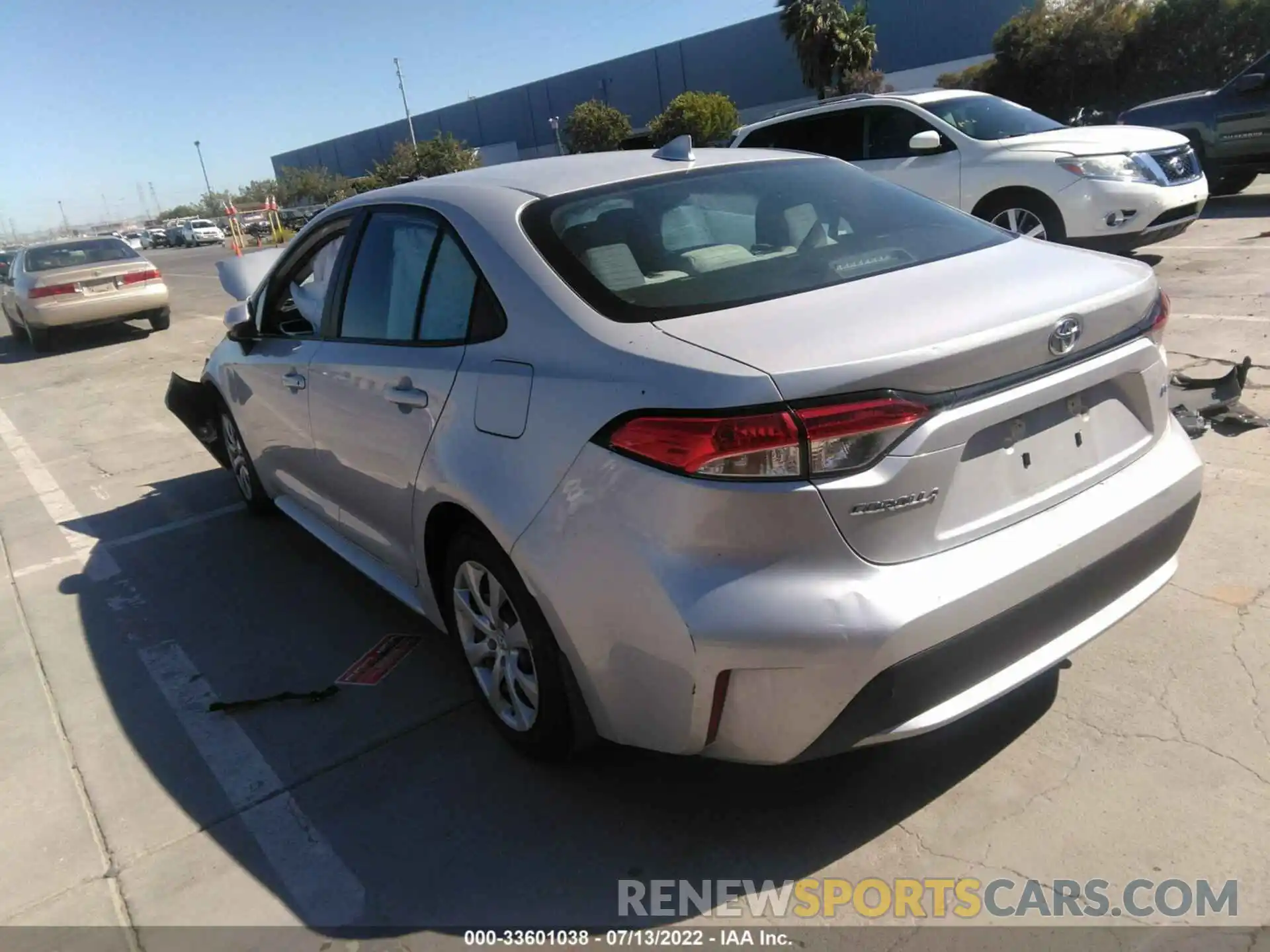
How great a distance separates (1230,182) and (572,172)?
1332cm

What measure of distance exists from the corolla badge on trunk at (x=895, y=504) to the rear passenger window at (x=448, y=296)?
4.47 ft

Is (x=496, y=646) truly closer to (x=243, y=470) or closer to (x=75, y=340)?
(x=243, y=470)

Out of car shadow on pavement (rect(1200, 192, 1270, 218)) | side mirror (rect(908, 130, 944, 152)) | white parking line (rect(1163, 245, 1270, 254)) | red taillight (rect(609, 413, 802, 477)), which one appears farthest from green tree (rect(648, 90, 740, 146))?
red taillight (rect(609, 413, 802, 477))

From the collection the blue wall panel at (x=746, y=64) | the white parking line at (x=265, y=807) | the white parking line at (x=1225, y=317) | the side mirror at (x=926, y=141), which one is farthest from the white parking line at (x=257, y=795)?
the blue wall panel at (x=746, y=64)

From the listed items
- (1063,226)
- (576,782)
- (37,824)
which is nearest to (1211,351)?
(1063,226)

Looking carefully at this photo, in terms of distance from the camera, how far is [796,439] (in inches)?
80.9

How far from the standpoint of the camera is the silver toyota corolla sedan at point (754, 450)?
6.86ft

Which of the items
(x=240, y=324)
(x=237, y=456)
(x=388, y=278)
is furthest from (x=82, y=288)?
(x=388, y=278)

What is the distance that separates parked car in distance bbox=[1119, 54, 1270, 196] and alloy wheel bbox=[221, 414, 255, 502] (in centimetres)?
1156

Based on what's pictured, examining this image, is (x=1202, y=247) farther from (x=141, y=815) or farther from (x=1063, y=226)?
(x=141, y=815)

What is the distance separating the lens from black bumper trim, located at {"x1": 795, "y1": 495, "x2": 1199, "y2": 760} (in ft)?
6.98

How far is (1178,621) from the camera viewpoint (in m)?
A: 3.32

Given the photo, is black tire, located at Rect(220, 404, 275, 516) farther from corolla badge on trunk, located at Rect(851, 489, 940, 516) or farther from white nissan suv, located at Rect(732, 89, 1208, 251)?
white nissan suv, located at Rect(732, 89, 1208, 251)

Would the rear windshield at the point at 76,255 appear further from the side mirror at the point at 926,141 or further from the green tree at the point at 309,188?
the green tree at the point at 309,188
